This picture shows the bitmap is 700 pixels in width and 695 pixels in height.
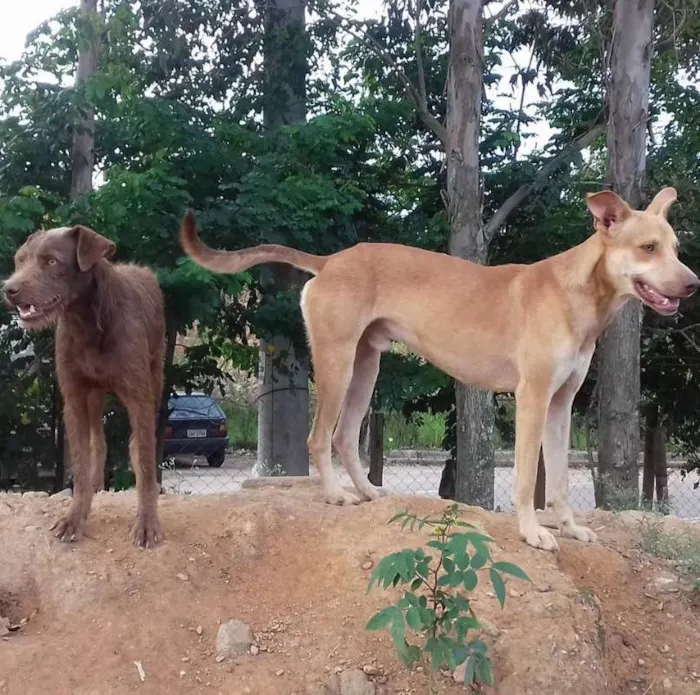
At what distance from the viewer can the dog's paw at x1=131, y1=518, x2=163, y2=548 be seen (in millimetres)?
4086

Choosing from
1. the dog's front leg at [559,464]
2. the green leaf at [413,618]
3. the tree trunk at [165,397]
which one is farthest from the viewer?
the tree trunk at [165,397]

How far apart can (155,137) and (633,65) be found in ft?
14.3

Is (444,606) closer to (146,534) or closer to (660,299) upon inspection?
(146,534)

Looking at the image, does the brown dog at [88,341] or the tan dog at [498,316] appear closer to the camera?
the brown dog at [88,341]

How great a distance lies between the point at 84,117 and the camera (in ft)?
25.1

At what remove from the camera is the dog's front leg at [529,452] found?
4.28 meters

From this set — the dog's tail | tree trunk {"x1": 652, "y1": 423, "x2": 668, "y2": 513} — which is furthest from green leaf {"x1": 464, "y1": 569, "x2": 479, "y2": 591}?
tree trunk {"x1": 652, "y1": 423, "x2": 668, "y2": 513}

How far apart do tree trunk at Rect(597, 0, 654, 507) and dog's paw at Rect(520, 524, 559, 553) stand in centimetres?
322

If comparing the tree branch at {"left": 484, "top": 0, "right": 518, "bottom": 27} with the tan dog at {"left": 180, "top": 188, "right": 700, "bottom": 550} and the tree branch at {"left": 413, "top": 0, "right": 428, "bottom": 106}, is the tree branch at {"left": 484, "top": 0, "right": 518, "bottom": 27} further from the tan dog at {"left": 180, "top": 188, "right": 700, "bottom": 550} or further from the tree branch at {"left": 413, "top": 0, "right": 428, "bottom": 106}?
the tan dog at {"left": 180, "top": 188, "right": 700, "bottom": 550}

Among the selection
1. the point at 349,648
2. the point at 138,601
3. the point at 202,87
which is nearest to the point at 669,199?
the point at 349,648

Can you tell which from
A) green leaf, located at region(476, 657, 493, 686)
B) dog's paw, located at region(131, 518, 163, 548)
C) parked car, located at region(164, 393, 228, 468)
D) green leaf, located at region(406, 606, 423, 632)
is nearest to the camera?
green leaf, located at region(406, 606, 423, 632)

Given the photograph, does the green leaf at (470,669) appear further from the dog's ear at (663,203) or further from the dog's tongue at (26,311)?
the dog's ear at (663,203)

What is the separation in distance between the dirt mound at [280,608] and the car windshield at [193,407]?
15.3ft

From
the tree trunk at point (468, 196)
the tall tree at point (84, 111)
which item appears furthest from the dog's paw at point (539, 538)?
the tall tree at point (84, 111)
